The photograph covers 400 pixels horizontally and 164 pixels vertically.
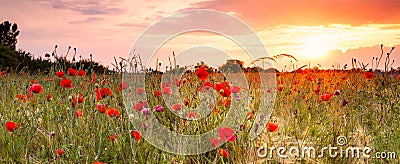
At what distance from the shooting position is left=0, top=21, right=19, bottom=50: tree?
787 inches

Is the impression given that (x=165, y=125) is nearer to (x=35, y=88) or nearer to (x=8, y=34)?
(x=35, y=88)

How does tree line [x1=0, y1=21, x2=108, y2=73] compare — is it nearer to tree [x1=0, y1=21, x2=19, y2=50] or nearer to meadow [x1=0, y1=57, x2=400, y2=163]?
tree [x1=0, y1=21, x2=19, y2=50]

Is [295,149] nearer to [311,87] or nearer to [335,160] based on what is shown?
[335,160]

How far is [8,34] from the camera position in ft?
67.7

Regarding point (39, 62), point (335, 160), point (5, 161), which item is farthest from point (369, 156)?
point (39, 62)

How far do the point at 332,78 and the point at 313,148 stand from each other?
3.41 m

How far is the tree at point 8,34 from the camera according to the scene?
20000mm

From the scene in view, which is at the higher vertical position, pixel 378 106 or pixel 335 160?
pixel 378 106

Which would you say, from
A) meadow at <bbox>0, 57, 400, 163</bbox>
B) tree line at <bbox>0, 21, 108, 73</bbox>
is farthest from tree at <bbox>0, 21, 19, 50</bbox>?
meadow at <bbox>0, 57, 400, 163</bbox>

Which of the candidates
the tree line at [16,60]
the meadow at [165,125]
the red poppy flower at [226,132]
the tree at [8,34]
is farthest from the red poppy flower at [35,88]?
the tree at [8,34]

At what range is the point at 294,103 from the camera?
4730 mm

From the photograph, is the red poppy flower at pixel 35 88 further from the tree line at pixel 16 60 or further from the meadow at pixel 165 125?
the tree line at pixel 16 60

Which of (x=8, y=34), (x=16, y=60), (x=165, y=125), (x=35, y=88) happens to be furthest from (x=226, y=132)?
(x=8, y=34)

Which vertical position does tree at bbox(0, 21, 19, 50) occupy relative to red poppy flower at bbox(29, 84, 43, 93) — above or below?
above
